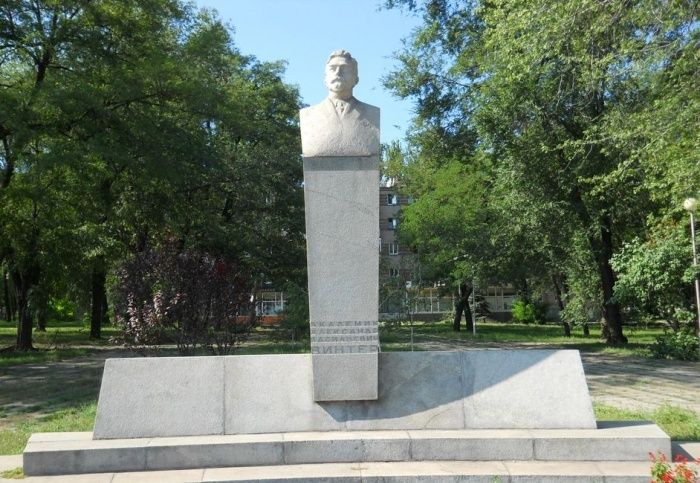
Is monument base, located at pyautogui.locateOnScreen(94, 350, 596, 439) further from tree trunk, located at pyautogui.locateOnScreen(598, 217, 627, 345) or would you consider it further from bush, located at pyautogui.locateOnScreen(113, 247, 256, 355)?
tree trunk, located at pyautogui.locateOnScreen(598, 217, 627, 345)

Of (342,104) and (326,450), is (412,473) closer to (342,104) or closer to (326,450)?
(326,450)

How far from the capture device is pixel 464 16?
70.8 ft

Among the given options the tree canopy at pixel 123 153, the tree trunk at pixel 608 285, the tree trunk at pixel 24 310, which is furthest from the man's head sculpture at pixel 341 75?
the tree trunk at pixel 24 310

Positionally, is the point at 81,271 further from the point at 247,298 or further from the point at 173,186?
the point at 247,298

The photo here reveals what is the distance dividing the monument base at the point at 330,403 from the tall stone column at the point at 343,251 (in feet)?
0.84

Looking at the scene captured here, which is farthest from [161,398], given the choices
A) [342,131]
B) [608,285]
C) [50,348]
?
[50,348]

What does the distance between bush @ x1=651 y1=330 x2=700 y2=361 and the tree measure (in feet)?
6.34

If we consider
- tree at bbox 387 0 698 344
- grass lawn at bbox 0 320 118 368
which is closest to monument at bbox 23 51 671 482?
tree at bbox 387 0 698 344

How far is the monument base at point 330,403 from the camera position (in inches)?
252

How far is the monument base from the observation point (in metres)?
6.41

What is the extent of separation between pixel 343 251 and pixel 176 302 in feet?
29.2

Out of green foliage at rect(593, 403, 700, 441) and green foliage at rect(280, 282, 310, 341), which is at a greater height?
green foliage at rect(280, 282, 310, 341)

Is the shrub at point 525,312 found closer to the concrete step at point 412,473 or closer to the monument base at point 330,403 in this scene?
the monument base at point 330,403

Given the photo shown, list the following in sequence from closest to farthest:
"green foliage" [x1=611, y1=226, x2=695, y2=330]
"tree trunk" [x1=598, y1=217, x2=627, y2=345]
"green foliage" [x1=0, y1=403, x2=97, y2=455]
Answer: "green foliage" [x1=0, y1=403, x2=97, y2=455] < "green foliage" [x1=611, y1=226, x2=695, y2=330] < "tree trunk" [x1=598, y1=217, x2=627, y2=345]
